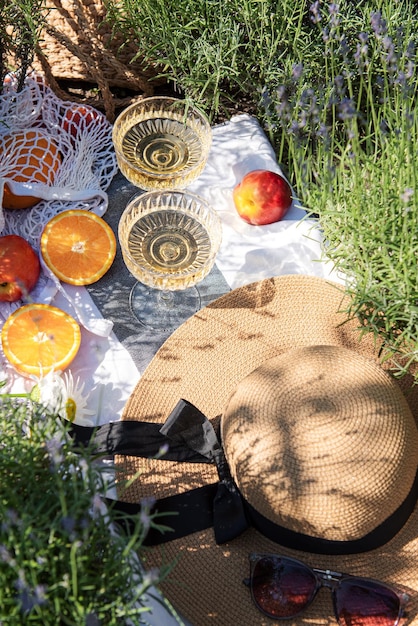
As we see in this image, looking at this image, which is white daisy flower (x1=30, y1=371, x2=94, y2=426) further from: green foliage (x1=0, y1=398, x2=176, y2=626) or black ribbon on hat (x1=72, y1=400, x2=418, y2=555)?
green foliage (x1=0, y1=398, x2=176, y2=626)

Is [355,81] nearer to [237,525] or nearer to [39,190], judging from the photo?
[39,190]

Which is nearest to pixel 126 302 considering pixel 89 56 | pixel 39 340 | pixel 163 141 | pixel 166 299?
pixel 166 299

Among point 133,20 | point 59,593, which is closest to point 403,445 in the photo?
point 59,593

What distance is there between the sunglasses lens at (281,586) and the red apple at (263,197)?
2.57 feet

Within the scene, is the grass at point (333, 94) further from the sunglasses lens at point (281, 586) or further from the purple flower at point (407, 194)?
the sunglasses lens at point (281, 586)

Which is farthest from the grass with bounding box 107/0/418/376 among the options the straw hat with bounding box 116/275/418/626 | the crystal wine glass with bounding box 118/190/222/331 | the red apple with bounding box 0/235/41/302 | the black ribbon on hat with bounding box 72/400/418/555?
the red apple with bounding box 0/235/41/302

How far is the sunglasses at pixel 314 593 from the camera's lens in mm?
1331

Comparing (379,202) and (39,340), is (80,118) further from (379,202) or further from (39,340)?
(379,202)

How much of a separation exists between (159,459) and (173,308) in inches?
15.8

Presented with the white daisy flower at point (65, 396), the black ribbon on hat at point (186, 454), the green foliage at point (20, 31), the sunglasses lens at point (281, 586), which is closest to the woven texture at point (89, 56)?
the green foliage at point (20, 31)

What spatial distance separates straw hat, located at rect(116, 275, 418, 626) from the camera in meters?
A: 1.30

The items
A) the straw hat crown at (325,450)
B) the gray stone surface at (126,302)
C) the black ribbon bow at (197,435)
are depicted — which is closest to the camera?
the straw hat crown at (325,450)

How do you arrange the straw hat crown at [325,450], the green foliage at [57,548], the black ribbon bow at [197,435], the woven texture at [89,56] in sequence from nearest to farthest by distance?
the green foliage at [57,548] < the straw hat crown at [325,450] < the black ribbon bow at [197,435] < the woven texture at [89,56]

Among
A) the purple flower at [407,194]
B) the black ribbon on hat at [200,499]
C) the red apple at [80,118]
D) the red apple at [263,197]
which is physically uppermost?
the red apple at [80,118]
